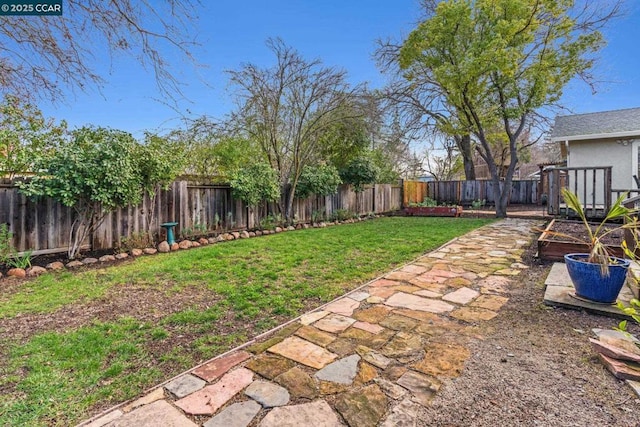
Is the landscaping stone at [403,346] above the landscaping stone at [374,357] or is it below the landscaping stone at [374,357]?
above

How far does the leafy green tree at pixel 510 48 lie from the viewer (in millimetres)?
9656

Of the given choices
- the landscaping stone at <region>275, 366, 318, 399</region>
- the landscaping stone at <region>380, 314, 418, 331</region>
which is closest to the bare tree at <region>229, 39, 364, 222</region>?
the landscaping stone at <region>380, 314, 418, 331</region>

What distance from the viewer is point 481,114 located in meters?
11.7

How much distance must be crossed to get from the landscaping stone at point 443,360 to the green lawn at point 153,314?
1294 mm

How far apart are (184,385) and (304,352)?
815 mm

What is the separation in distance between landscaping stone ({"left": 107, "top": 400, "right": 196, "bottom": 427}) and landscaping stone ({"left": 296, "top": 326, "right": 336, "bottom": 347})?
1.07 meters

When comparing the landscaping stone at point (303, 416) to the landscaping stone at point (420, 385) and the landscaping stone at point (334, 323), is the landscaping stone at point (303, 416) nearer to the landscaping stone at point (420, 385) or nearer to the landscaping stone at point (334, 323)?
the landscaping stone at point (420, 385)

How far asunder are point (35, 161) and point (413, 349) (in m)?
5.62

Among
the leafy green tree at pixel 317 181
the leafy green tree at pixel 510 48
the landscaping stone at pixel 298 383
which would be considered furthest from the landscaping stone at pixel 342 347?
the leafy green tree at pixel 510 48

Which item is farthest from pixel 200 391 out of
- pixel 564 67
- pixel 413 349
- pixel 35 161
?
pixel 564 67

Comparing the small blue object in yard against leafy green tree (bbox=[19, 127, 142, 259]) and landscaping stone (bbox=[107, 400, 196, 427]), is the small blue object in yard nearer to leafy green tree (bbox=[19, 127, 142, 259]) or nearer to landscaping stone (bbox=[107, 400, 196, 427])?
leafy green tree (bbox=[19, 127, 142, 259])

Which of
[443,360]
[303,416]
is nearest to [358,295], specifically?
[443,360]

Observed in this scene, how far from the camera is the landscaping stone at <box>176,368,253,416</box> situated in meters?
1.74

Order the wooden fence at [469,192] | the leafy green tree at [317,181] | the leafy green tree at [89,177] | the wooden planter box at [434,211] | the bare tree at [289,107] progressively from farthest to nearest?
the wooden fence at [469,192] → the wooden planter box at [434,211] → the leafy green tree at [317,181] → the bare tree at [289,107] → the leafy green tree at [89,177]
